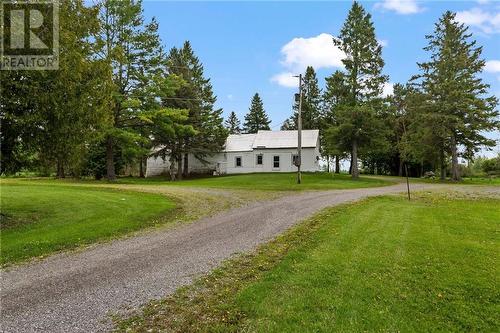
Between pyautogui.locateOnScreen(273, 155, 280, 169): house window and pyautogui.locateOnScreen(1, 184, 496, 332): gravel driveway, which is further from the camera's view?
pyautogui.locateOnScreen(273, 155, 280, 169): house window

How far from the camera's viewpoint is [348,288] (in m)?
5.81

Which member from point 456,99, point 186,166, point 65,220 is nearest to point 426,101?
point 456,99

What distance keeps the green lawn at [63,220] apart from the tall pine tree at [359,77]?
23428mm

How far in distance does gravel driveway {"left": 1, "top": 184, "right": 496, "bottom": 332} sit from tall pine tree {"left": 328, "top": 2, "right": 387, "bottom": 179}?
2596 centimetres

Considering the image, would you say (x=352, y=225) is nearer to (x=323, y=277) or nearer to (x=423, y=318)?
(x=323, y=277)

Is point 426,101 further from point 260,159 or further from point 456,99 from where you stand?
point 260,159

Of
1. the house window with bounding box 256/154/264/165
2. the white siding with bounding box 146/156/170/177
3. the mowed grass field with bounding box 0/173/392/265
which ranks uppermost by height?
the house window with bounding box 256/154/264/165

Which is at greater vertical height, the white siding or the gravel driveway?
the white siding

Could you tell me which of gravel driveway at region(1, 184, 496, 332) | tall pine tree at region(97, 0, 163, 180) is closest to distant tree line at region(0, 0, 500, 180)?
tall pine tree at region(97, 0, 163, 180)

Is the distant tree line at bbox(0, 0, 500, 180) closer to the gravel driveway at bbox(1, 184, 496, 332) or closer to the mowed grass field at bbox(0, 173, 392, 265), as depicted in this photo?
the mowed grass field at bbox(0, 173, 392, 265)

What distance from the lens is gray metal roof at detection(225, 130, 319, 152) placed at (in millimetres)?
45438

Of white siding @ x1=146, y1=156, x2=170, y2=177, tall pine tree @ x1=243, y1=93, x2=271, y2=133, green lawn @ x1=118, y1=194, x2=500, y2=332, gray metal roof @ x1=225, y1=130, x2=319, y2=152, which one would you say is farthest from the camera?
tall pine tree @ x1=243, y1=93, x2=271, y2=133

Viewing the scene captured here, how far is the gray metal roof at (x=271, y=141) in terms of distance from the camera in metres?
45.4

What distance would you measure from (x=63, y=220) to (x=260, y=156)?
36.1 meters
